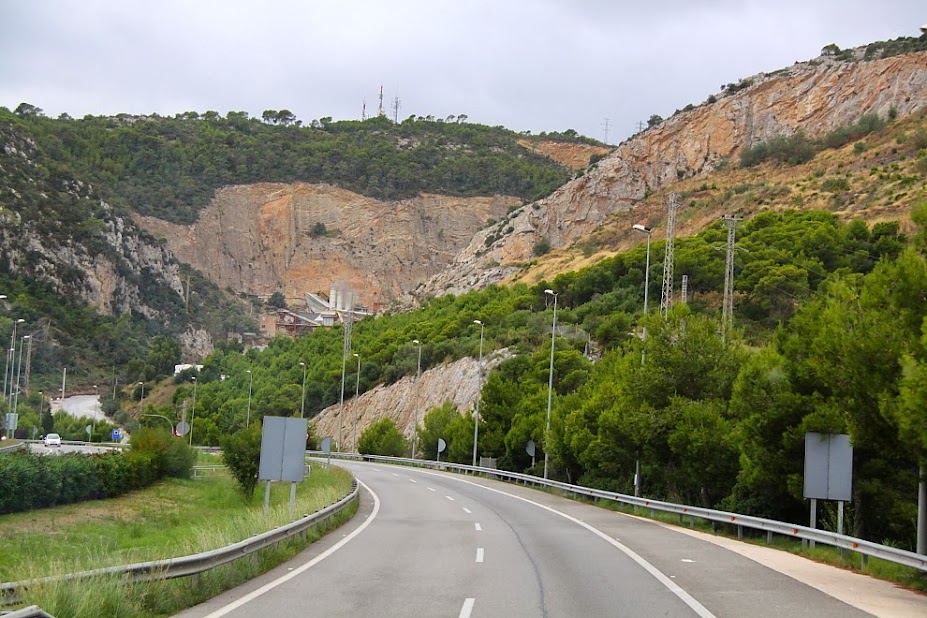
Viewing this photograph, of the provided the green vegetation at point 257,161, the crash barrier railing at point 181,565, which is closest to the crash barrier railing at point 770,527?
the crash barrier railing at point 181,565

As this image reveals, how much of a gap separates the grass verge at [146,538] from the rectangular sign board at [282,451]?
2.79 ft

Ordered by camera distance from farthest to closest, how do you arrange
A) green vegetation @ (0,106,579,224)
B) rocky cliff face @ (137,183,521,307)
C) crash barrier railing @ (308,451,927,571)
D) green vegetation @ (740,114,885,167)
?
rocky cliff face @ (137,183,521,307), green vegetation @ (0,106,579,224), green vegetation @ (740,114,885,167), crash barrier railing @ (308,451,927,571)

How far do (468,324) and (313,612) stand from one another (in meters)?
83.8

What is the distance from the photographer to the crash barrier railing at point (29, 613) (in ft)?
28.0

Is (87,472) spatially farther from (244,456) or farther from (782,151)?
(782,151)

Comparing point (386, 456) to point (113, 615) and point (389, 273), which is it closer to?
point (113, 615)

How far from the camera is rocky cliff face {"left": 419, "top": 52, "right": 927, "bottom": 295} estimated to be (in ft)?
369

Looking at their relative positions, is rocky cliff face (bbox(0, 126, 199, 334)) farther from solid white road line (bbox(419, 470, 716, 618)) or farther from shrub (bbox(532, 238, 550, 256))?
solid white road line (bbox(419, 470, 716, 618))

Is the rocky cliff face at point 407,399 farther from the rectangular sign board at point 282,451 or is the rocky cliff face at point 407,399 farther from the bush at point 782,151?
the rectangular sign board at point 282,451

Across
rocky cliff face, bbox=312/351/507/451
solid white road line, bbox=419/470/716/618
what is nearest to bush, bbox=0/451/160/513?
solid white road line, bbox=419/470/716/618

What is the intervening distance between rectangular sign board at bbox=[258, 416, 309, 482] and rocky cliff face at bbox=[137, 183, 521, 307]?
150 metres

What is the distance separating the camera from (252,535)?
16734 millimetres

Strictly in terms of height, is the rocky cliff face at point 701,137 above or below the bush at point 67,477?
above

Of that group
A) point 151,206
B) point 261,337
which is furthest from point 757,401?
point 151,206
